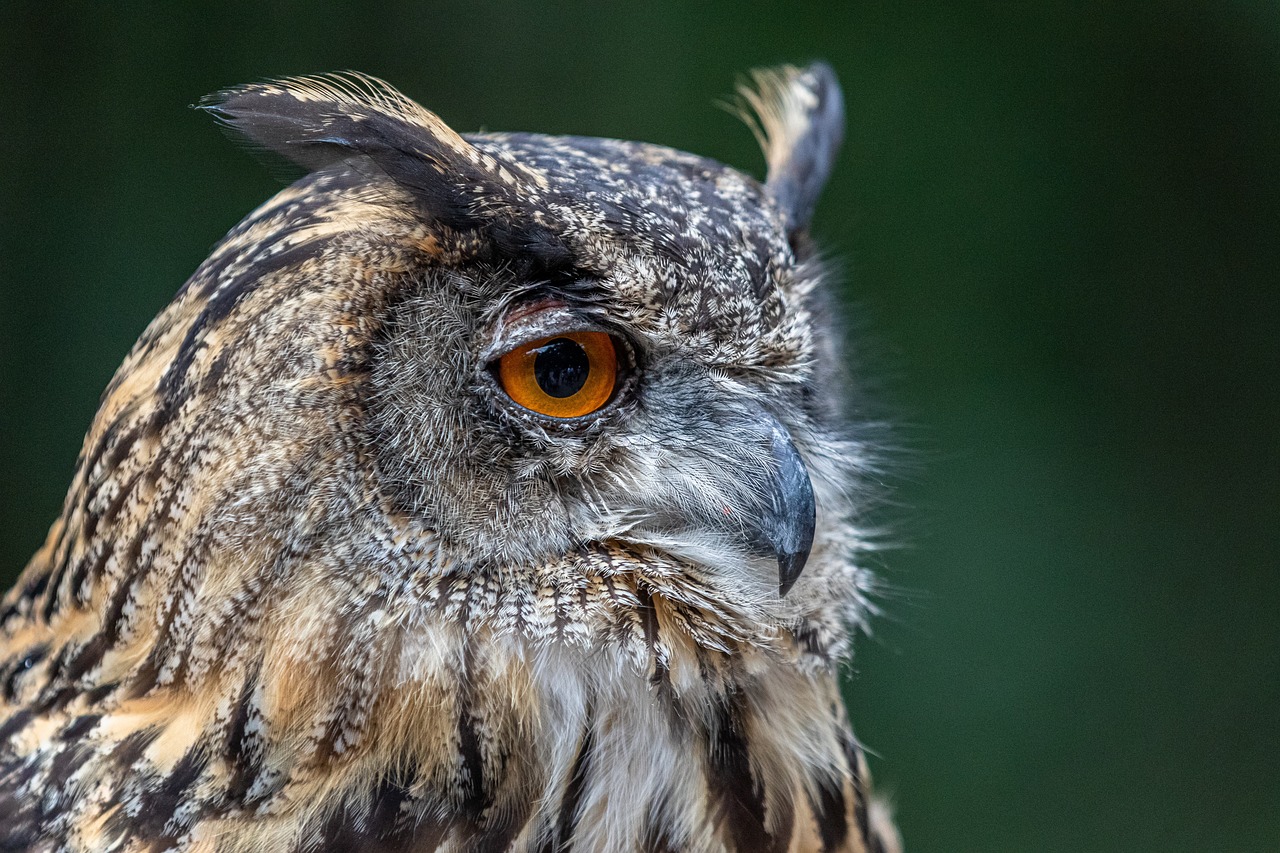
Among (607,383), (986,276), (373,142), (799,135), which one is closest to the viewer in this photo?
(373,142)

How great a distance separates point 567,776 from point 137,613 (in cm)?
45

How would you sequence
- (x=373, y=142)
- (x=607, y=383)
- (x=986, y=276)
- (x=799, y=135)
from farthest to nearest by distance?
(x=986, y=276)
(x=799, y=135)
(x=607, y=383)
(x=373, y=142)

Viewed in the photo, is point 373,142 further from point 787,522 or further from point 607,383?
point 787,522

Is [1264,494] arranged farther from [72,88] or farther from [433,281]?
[72,88]

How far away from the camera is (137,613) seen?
1.06 m

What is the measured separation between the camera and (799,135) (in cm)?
159

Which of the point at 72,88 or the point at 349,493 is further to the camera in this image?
the point at 72,88

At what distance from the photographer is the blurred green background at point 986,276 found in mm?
2807

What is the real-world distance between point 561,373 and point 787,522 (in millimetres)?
283

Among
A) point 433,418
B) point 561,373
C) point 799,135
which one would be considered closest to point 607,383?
point 561,373

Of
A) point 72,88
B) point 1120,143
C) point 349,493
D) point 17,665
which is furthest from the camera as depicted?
point 1120,143

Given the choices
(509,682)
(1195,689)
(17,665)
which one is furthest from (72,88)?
(1195,689)

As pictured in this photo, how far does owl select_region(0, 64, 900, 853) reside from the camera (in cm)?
99

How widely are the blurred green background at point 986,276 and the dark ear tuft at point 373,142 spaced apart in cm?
180
